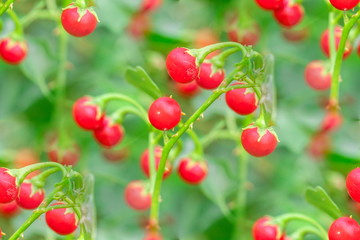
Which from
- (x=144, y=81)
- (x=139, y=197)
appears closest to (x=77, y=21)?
(x=144, y=81)

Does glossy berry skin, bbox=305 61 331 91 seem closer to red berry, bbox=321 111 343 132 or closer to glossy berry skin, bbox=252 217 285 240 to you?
red berry, bbox=321 111 343 132

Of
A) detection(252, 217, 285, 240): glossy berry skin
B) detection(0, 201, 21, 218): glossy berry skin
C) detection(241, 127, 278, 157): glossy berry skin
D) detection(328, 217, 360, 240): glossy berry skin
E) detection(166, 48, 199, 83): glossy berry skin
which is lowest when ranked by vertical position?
detection(0, 201, 21, 218): glossy berry skin

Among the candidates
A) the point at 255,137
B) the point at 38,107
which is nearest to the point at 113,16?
the point at 38,107

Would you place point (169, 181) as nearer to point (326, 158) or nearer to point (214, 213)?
point (214, 213)

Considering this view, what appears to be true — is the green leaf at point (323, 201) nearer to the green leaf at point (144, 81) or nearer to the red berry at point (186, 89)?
the green leaf at point (144, 81)

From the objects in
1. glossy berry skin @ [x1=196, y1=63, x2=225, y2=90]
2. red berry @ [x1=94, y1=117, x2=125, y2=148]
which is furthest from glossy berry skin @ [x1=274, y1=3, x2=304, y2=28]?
red berry @ [x1=94, y1=117, x2=125, y2=148]

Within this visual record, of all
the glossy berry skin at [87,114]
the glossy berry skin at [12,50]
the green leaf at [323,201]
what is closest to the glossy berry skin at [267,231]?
the green leaf at [323,201]
